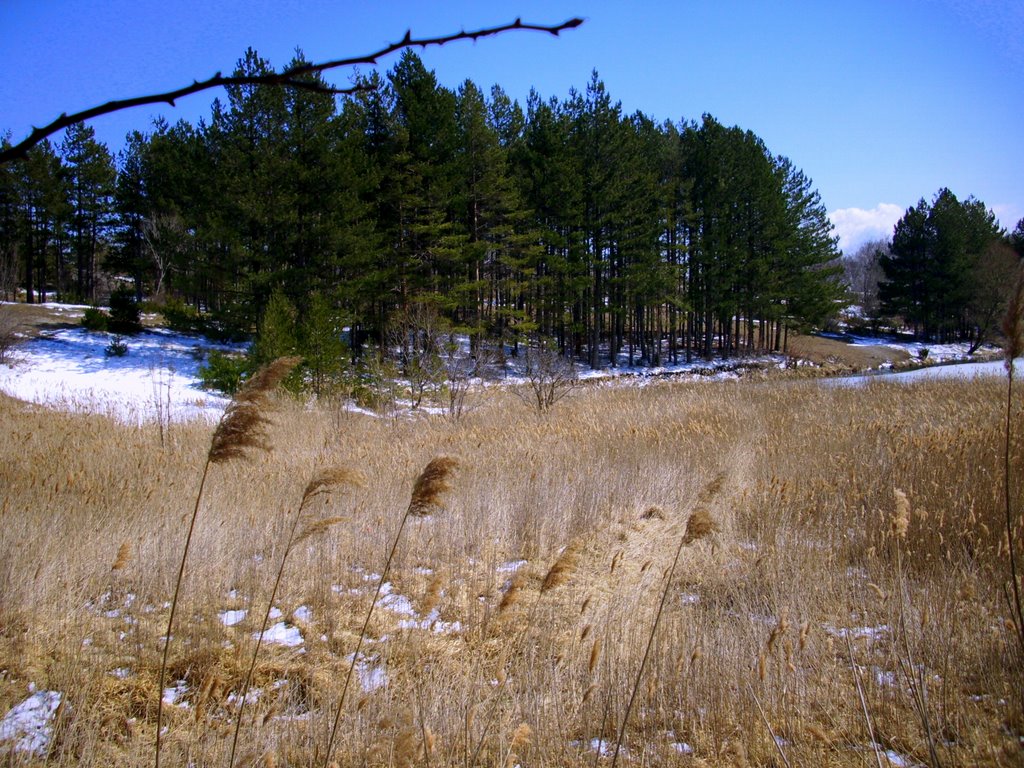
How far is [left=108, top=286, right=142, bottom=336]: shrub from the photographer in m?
24.4

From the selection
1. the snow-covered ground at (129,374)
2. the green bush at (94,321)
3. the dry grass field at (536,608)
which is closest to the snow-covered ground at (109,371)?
the snow-covered ground at (129,374)

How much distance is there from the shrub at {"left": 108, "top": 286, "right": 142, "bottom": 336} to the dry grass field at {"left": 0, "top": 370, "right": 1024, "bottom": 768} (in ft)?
64.8

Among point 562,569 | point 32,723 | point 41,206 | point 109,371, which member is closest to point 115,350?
point 109,371

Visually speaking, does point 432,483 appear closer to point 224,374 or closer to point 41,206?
point 224,374

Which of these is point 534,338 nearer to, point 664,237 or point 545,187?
point 545,187

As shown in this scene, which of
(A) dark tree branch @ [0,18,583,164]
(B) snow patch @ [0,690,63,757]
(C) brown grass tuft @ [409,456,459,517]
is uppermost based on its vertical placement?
(A) dark tree branch @ [0,18,583,164]

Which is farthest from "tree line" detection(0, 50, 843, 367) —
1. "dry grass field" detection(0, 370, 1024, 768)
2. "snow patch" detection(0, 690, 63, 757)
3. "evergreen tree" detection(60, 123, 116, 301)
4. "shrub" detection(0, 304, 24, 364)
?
"snow patch" detection(0, 690, 63, 757)

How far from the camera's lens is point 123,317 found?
2472 cm

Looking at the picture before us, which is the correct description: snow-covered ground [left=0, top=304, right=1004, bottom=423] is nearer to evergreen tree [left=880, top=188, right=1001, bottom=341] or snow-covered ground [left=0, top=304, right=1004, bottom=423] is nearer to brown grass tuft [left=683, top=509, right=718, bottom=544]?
brown grass tuft [left=683, top=509, right=718, bottom=544]

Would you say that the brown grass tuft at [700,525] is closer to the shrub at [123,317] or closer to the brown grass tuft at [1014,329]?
the brown grass tuft at [1014,329]

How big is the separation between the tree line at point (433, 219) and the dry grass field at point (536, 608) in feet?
42.3

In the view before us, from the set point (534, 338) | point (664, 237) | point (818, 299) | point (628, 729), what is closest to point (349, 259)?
point (534, 338)

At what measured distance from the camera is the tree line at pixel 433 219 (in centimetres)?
2273

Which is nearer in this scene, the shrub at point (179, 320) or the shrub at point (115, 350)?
the shrub at point (115, 350)
